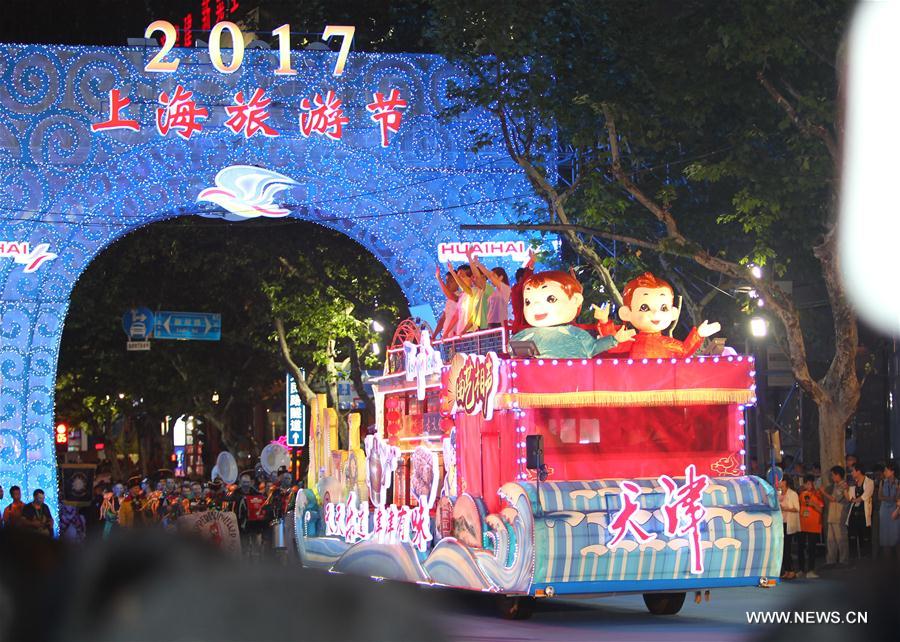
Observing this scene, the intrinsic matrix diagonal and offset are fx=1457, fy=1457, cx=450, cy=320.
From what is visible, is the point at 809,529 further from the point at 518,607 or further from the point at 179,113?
the point at 179,113

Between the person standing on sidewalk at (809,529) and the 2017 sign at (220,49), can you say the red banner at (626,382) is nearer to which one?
the person standing on sidewalk at (809,529)

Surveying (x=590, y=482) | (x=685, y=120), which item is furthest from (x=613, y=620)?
(x=685, y=120)

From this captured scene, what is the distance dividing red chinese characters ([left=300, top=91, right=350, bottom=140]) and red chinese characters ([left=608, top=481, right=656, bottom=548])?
44.0 feet

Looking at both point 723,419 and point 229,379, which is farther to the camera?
point 229,379

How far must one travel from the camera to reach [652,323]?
15547 millimetres

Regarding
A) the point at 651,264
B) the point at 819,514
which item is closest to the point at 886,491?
the point at 819,514

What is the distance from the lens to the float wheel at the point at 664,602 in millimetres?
15766

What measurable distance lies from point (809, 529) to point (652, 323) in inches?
261

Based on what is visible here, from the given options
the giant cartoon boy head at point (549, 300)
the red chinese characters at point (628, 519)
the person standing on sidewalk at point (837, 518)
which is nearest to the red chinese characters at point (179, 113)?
the giant cartoon boy head at point (549, 300)

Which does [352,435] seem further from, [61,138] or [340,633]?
[340,633]

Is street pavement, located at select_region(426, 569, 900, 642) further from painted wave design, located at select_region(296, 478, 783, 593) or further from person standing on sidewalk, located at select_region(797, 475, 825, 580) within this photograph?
person standing on sidewalk, located at select_region(797, 475, 825, 580)

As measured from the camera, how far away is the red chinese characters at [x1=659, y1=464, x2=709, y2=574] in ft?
46.0

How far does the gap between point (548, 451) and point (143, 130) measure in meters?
13.6

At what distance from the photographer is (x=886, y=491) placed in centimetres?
1936
